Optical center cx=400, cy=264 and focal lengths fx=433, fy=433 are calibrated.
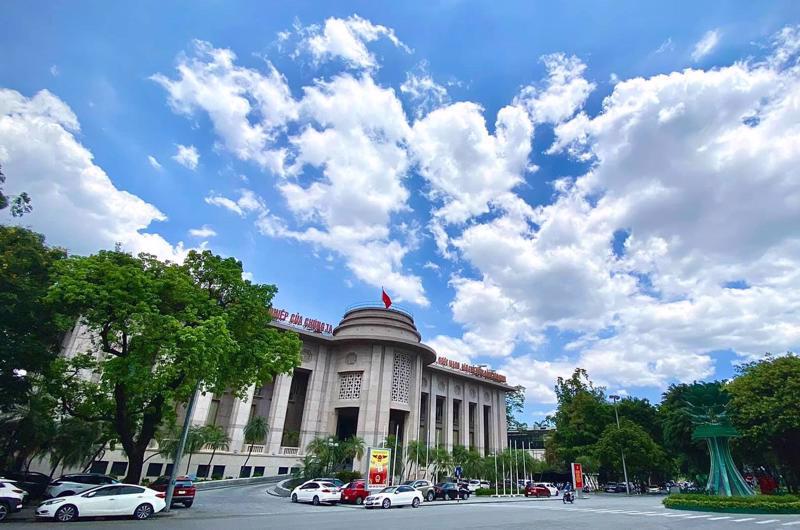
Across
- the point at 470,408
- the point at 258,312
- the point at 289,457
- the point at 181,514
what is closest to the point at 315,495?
the point at 181,514

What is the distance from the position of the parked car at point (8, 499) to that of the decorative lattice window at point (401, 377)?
118ft

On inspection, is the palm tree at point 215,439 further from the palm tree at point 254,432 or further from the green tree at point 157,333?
the green tree at point 157,333

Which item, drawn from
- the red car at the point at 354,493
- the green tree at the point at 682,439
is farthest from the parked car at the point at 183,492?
the green tree at the point at 682,439

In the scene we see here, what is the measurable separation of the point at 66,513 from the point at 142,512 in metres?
2.34

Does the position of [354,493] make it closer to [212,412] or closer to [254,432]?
[254,432]

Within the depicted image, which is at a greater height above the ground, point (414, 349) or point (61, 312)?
point (414, 349)

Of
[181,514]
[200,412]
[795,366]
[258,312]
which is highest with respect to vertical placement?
[795,366]

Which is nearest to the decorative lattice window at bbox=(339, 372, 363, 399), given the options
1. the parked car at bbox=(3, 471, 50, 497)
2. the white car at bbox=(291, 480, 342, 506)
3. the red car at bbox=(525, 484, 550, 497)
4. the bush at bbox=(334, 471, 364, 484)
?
the bush at bbox=(334, 471, 364, 484)

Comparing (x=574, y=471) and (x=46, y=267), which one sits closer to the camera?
(x=46, y=267)

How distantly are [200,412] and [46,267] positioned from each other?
85.0 feet

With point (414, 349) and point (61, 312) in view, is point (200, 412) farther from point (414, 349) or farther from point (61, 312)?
point (61, 312)

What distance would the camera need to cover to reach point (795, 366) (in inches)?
1284

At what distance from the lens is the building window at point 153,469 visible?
37125 mm

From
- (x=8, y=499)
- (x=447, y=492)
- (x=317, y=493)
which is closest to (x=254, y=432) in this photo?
(x=317, y=493)
